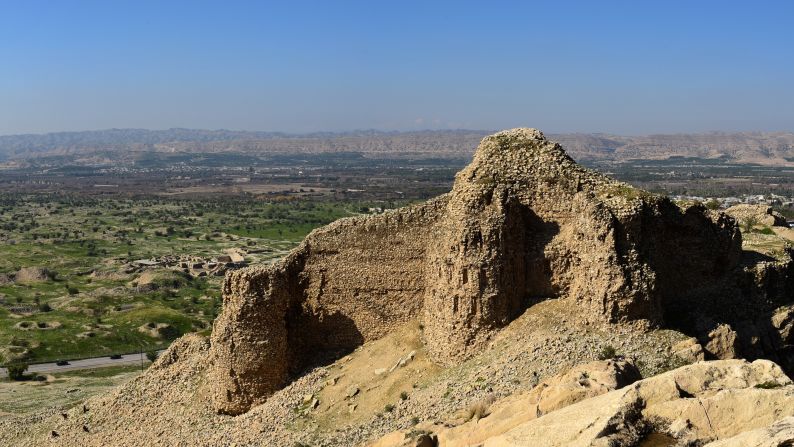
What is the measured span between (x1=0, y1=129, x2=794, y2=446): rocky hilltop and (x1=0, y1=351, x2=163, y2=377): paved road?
121 feet

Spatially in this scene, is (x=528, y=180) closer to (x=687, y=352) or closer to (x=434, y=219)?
(x=434, y=219)

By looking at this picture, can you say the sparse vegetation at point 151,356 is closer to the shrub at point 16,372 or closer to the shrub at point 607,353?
the shrub at point 16,372

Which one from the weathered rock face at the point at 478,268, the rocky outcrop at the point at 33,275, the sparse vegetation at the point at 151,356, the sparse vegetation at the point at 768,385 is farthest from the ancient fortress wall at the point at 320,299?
the rocky outcrop at the point at 33,275

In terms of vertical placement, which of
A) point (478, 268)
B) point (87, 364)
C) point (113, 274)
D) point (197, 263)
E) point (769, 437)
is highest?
point (478, 268)

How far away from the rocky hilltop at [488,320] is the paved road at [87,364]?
1449 inches

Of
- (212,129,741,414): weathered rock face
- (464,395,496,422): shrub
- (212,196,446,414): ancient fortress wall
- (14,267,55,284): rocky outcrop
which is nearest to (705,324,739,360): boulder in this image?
(212,129,741,414): weathered rock face

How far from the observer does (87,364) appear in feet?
211

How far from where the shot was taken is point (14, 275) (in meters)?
110

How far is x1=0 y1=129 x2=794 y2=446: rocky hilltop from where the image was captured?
19406 mm

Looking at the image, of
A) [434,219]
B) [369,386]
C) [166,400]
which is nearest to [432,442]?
[369,386]

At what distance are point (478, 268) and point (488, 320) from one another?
168 centimetres

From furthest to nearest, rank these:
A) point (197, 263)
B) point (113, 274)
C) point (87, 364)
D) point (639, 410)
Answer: point (197, 263), point (113, 274), point (87, 364), point (639, 410)

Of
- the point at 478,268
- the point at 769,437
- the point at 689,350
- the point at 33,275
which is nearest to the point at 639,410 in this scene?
the point at 769,437

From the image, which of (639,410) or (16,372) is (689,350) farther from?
(16,372)
